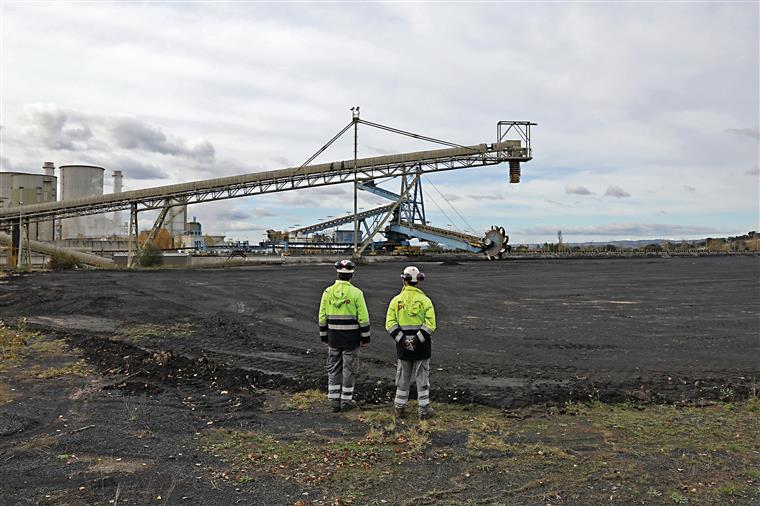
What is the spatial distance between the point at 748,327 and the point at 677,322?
1.44 meters

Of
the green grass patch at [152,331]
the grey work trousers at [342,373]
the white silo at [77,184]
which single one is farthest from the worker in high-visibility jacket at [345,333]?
the white silo at [77,184]

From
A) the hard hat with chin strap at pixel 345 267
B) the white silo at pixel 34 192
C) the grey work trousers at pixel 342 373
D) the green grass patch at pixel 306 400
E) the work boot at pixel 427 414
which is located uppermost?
the white silo at pixel 34 192

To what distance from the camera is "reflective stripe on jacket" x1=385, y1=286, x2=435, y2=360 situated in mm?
6156

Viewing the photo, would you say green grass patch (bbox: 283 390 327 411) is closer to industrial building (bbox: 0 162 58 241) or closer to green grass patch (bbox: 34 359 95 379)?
green grass patch (bbox: 34 359 95 379)

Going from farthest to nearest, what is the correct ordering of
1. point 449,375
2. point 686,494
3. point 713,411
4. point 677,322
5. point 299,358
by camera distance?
1. point 677,322
2. point 299,358
3. point 449,375
4. point 713,411
5. point 686,494

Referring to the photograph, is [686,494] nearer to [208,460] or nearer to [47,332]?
[208,460]

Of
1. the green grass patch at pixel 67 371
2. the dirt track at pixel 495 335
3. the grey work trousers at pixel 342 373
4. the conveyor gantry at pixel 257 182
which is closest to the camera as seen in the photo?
the grey work trousers at pixel 342 373

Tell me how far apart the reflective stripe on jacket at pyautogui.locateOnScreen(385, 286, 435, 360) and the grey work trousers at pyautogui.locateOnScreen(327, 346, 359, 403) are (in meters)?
0.68

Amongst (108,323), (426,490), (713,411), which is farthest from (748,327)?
(108,323)

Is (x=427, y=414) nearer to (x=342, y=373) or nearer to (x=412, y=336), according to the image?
(x=412, y=336)

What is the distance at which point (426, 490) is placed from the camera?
4266 millimetres

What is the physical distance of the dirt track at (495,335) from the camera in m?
7.61

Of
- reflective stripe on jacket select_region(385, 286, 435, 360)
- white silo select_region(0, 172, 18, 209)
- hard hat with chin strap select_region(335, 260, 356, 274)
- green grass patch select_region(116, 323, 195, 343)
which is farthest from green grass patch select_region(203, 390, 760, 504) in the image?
white silo select_region(0, 172, 18, 209)

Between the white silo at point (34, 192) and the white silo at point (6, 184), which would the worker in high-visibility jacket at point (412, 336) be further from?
the white silo at point (6, 184)
